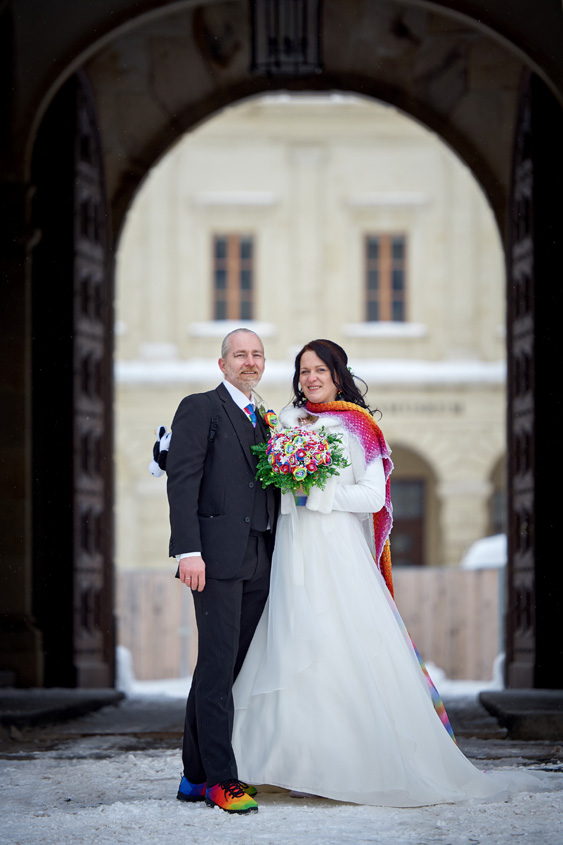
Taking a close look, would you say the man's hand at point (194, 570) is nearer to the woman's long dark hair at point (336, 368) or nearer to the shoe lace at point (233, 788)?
the shoe lace at point (233, 788)

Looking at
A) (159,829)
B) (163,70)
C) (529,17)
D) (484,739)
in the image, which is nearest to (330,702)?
(159,829)

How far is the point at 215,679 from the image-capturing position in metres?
5.19

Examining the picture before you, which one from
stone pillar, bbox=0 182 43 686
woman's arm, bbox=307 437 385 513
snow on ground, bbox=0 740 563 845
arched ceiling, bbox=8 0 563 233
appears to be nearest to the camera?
snow on ground, bbox=0 740 563 845

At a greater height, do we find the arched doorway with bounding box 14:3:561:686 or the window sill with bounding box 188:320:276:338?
the arched doorway with bounding box 14:3:561:686

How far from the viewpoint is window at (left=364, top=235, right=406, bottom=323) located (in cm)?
2772

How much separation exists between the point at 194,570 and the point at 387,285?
23.0 meters

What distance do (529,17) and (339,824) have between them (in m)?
5.45

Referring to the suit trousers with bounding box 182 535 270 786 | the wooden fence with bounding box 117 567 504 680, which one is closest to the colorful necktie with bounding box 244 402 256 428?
the suit trousers with bounding box 182 535 270 786

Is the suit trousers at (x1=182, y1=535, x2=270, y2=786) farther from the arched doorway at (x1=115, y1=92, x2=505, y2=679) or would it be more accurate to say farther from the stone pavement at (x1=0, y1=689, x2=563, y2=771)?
the arched doorway at (x1=115, y1=92, x2=505, y2=679)

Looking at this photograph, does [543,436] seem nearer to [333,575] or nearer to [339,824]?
[333,575]

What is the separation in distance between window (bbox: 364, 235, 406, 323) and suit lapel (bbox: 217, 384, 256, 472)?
22.4m

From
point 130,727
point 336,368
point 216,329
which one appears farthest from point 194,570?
point 216,329

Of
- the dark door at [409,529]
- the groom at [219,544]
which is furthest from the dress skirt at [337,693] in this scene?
the dark door at [409,529]

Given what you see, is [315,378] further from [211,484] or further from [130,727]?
[130,727]
